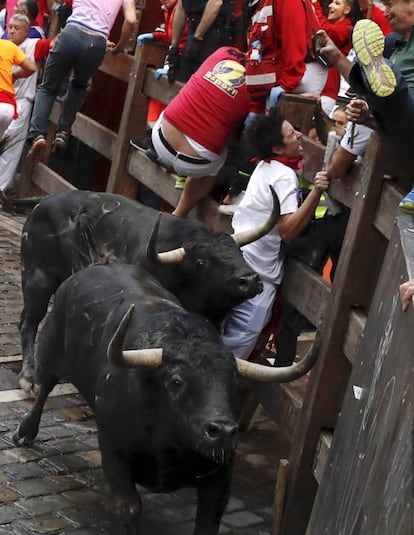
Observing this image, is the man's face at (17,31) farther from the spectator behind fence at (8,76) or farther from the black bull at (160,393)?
the black bull at (160,393)

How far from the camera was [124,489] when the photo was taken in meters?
5.31

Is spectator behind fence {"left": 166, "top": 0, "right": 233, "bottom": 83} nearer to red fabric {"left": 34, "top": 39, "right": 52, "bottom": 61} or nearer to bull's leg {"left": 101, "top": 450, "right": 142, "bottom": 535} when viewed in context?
red fabric {"left": 34, "top": 39, "right": 52, "bottom": 61}

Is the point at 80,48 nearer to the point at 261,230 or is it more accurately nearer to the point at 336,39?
the point at 336,39

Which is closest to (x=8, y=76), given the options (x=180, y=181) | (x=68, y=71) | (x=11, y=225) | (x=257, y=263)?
(x=68, y=71)

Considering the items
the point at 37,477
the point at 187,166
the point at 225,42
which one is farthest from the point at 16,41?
the point at 37,477

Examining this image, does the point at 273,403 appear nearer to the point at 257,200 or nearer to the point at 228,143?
the point at 257,200

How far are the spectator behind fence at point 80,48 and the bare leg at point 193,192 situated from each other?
3127 millimetres

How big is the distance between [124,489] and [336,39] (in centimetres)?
418

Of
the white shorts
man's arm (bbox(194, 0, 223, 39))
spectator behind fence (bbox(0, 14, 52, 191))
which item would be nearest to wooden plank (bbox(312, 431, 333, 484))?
the white shorts

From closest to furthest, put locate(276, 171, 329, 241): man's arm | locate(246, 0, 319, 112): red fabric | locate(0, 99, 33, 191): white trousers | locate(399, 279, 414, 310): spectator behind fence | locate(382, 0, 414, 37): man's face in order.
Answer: locate(399, 279, 414, 310): spectator behind fence < locate(382, 0, 414, 37): man's face < locate(276, 171, 329, 241): man's arm < locate(246, 0, 319, 112): red fabric < locate(0, 99, 33, 191): white trousers

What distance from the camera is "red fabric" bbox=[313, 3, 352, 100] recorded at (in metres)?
7.82

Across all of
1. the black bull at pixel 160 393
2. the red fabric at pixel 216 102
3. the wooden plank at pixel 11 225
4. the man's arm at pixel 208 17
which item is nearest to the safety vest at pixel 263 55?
the red fabric at pixel 216 102

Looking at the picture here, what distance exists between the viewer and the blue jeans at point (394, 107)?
5.11m

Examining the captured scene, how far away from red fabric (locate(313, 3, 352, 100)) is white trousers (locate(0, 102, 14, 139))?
14.0 feet
